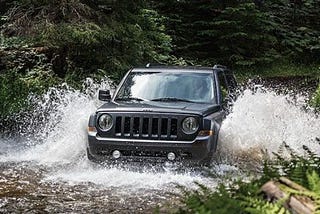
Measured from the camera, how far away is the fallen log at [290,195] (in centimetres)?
340

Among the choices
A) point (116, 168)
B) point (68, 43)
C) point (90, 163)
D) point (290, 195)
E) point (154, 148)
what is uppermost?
point (290, 195)

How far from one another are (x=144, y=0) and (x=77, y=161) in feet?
23.2

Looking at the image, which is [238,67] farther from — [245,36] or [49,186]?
[49,186]

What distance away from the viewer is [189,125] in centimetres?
824

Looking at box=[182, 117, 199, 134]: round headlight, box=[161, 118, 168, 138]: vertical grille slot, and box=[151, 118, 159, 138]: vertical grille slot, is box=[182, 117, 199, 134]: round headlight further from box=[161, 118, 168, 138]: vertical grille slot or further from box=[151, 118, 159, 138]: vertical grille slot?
box=[151, 118, 159, 138]: vertical grille slot

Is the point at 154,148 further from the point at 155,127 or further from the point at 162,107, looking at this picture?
the point at 162,107

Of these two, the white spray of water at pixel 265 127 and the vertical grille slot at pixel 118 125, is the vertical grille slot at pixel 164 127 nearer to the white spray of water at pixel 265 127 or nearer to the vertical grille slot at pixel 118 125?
the vertical grille slot at pixel 118 125

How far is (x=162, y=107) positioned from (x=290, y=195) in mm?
5136

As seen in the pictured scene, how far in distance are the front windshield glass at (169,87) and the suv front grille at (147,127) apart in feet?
3.17

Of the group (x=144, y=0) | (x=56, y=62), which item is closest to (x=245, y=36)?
(x=144, y=0)

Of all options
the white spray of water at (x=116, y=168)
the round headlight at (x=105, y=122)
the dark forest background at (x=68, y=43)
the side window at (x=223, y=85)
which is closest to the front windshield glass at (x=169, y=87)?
the side window at (x=223, y=85)

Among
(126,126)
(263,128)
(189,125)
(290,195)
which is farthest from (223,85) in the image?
(290,195)

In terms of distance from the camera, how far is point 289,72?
26.5 metres

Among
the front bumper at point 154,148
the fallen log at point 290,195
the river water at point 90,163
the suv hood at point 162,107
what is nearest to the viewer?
the fallen log at point 290,195
